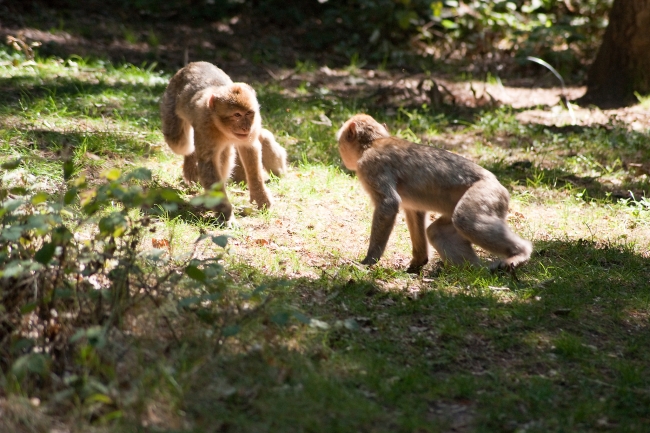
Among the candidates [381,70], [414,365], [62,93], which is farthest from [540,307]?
[381,70]

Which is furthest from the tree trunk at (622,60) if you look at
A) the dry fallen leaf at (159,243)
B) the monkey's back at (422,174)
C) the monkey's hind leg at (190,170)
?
the dry fallen leaf at (159,243)

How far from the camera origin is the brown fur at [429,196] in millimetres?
6285

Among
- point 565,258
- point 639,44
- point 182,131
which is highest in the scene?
point 639,44

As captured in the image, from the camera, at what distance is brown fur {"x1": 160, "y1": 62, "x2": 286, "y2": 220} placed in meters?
7.61

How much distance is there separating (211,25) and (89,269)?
12.7m

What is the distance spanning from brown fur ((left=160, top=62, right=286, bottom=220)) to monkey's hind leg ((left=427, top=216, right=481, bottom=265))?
7.02 feet

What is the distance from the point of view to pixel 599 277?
6.50m

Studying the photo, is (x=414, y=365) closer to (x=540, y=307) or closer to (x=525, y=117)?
(x=540, y=307)

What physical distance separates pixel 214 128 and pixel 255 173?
667mm

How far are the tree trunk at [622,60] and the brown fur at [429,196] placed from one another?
6336mm

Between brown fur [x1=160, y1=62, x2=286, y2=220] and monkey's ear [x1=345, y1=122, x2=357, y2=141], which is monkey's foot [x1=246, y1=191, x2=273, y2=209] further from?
monkey's ear [x1=345, y1=122, x2=357, y2=141]

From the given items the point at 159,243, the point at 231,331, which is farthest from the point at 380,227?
the point at 231,331

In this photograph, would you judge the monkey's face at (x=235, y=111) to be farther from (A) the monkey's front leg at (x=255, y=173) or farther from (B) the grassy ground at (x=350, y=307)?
(B) the grassy ground at (x=350, y=307)

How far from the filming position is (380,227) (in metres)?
6.58
